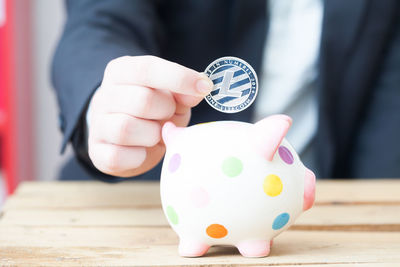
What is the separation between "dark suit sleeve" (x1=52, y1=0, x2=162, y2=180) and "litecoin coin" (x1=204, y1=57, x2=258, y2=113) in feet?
0.83

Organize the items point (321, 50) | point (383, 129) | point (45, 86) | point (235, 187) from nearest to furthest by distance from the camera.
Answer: point (235, 187)
point (321, 50)
point (383, 129)
point (45, 86)

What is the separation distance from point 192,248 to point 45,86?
1769mm

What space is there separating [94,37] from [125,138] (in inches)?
12.9

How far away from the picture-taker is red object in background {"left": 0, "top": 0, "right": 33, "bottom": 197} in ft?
6.33

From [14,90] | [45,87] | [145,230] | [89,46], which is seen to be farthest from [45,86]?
[145,230]

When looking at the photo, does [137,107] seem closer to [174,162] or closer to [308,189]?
[174,162]

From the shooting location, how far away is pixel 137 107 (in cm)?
63

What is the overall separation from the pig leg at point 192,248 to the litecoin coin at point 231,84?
Answer: 156 mm

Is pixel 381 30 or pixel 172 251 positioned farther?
pixel 381 30

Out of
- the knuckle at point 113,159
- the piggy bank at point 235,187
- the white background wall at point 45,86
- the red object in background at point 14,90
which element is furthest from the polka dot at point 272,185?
the white background wall at point 45,86

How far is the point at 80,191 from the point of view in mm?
999

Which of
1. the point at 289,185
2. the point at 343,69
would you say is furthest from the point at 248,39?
the point at 289,185

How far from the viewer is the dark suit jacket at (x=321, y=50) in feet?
3.12

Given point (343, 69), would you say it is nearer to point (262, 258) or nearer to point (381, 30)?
point (381, 30)
